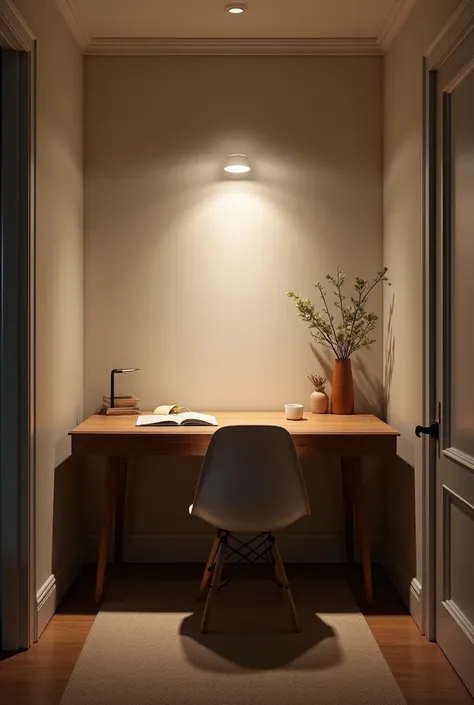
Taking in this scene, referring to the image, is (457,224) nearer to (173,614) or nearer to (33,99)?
(33,99)

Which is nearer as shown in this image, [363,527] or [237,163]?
[363,527]

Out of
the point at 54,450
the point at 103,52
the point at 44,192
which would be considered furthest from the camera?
the point at 103,52

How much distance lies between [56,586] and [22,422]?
89 centimetres

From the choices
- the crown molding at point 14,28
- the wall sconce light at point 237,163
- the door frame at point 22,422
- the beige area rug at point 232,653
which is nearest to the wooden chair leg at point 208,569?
the beige area rug at point 232,653

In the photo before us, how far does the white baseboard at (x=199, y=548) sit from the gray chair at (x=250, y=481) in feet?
3.09

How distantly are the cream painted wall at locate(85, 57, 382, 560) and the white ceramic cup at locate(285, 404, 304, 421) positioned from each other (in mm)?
365

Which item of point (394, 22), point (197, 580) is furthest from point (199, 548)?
point (394, 22)

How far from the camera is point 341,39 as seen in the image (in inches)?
150

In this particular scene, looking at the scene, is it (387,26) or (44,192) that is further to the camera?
(387,26)

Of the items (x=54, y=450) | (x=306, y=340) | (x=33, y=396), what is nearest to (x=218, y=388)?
(x=306, y=340)

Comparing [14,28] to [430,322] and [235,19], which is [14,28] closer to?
[235,19]

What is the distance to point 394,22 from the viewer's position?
11.6ft

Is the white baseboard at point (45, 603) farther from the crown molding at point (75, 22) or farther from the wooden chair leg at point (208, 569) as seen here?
the crown molding at point (75, 22)

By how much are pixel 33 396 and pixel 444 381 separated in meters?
1.55
